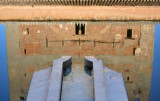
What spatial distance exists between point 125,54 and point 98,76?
3.53 m

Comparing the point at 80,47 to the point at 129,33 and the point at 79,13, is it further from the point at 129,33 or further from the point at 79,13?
the point at 79,13

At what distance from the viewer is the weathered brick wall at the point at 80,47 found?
8.05 meters

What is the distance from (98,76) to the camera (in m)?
4.77

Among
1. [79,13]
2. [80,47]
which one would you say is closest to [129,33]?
[80,47]

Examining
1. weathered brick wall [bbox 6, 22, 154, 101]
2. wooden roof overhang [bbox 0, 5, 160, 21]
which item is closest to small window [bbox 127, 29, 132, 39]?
weathered brick wall [bbox 6, 22, 154, 101]

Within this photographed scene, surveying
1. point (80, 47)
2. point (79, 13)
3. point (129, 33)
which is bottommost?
point (80, 47)

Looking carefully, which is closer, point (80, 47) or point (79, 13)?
point (79, 13)

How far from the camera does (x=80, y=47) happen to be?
27.0 feet

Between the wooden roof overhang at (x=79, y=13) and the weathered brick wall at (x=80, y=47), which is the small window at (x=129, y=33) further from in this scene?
the wooden roof overhang at (x=79, y=13)

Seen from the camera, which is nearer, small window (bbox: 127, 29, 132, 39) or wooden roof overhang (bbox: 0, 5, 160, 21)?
wooden roof overhang (bbox: 0, 5, 160, 21)

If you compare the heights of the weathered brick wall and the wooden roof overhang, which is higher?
the wooden roof overhang

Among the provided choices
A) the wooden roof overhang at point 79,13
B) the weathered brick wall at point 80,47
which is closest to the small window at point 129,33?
the weathered brick wall at point 80,47

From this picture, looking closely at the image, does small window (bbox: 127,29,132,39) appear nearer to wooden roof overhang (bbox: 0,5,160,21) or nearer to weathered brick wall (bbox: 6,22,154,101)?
weathered brick wall (bbox: 6,22,154,101)

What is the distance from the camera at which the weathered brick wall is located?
8.05 metres
